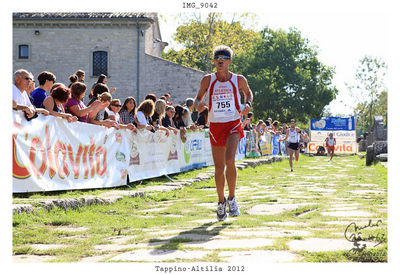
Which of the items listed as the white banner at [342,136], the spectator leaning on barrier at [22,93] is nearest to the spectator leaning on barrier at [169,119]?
the spectator leaning on barrier at [22,93]

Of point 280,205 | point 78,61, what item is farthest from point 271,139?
point 280,205

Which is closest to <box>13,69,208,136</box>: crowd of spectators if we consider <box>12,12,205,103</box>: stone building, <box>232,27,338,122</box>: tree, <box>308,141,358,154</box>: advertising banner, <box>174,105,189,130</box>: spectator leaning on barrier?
<box>174,105,189,130</box>: spectator leaning on barrier

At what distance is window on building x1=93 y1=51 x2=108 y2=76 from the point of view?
3331cm

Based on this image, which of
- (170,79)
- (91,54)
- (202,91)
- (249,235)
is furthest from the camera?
(170,79)

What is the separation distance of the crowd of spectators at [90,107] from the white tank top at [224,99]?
247 centimetres

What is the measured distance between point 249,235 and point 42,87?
4495 millimetres

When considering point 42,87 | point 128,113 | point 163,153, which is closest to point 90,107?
point 42,87

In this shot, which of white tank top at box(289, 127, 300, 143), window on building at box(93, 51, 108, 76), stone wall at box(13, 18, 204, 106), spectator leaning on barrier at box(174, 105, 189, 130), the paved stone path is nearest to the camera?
the paved stone path

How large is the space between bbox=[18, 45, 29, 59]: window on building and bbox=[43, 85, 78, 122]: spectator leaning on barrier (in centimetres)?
2750

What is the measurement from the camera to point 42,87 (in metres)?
7.84

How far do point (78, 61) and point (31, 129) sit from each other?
89.9ft

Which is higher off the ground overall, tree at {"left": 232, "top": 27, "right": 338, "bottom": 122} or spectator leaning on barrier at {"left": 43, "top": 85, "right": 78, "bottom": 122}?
tree at {"left": 232, "top": 27, "right": 338, "bottom": 122}

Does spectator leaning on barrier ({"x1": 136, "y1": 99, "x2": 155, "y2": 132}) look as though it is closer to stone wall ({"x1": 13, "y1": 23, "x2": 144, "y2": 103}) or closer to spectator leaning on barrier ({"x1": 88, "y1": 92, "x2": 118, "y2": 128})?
spectator leaning on barrier ({"x1": 88, "y1": 92, "x2": 118, "y2": 128})

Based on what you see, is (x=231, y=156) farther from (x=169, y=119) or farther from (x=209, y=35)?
A: (x=209, y=35)
